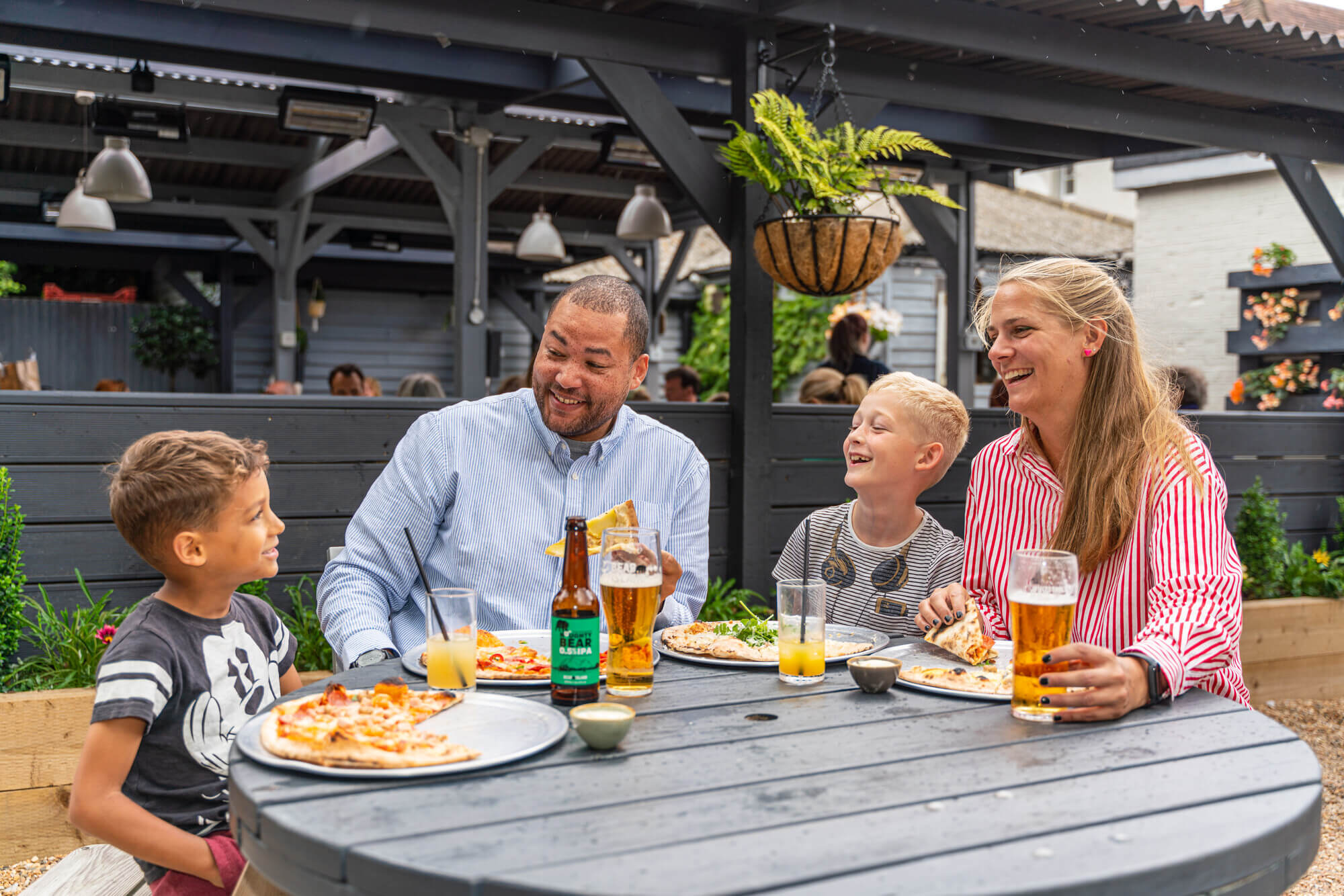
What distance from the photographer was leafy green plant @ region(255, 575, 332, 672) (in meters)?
3.60

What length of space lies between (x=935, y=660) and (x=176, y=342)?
1175cm

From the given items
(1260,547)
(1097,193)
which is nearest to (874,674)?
(1260,547)

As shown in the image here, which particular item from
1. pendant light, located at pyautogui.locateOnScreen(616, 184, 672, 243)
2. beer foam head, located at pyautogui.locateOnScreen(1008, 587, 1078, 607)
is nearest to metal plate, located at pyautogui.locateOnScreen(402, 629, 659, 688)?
beer foam head, located at pyautogui.locateOnScreen(1008, 587, 1078, 607)

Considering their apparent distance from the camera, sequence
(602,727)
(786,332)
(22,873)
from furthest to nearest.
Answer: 1. (786,332)
2. (22,873)
3. (602,727)

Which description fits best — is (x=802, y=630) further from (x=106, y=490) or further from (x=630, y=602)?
(x=106, y=490)

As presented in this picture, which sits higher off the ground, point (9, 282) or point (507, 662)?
point (9, 282)

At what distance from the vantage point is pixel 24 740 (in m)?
2.97

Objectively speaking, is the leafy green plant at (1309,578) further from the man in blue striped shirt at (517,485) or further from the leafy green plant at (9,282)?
the leafy green plant at (9,282)

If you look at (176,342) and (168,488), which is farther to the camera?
(176,342)

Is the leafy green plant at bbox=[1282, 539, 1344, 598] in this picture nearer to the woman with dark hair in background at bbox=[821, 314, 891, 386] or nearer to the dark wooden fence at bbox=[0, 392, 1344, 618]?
the dark wooden fence at bbox=[0, 392, 1344, 618]

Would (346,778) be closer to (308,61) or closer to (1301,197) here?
(308,61)

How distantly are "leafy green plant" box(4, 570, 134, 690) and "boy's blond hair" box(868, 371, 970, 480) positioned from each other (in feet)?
7.59

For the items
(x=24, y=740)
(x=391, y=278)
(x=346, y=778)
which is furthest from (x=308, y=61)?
(x=391, y=278)

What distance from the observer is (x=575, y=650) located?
157 cm
